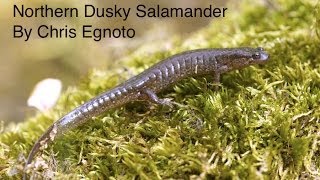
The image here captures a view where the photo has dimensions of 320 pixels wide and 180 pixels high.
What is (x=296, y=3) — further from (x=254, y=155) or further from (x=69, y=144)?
(x=69, y=144)

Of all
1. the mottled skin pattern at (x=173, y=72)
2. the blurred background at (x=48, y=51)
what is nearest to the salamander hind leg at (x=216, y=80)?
the mottled skin pattern at (x=173, y=72)

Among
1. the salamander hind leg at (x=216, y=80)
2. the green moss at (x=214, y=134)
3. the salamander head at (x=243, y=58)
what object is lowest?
the green moss at (x=214, y=134)

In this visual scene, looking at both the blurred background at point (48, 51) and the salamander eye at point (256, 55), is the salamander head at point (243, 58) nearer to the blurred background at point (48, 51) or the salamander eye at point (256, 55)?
the salamander eye at point (256, 55)

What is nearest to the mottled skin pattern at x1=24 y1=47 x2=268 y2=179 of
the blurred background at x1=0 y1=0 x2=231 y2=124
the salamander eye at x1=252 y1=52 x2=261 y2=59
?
the salamander eye at x1=252 y1=52 x2=261 y2=59

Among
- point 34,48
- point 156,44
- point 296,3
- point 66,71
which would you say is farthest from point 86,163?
point 34,48

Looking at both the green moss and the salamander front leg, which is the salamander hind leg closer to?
the green moss

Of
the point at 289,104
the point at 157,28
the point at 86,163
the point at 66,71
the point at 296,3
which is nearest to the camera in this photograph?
the point at 86,163

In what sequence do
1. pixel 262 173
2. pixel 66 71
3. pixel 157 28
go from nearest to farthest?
pixel 262 173 < pixel 157 28 < pixel 66 71
